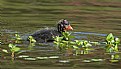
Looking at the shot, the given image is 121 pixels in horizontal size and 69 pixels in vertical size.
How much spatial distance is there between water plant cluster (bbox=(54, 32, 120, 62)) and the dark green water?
0.71ft

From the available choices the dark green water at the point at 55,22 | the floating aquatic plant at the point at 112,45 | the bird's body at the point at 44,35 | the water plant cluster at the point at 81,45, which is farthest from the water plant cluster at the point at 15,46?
the floating aquatic plant at the point at 112,45

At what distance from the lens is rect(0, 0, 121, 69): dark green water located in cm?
1098

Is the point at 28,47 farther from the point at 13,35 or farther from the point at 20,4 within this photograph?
the point at 20,4

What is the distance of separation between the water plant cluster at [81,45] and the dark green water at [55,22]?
0.22 metres

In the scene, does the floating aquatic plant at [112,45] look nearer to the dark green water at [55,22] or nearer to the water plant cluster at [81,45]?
the water plant cluster at [81,45]

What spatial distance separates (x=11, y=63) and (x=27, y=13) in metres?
9.31

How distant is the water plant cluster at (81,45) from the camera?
40.5ft

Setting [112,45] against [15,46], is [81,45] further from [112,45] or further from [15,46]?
[15,46]

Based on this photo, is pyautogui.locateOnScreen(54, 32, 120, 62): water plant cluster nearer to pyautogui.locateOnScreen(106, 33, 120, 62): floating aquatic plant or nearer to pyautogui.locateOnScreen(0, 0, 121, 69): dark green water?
pyautogui.locateOnScreen(106, 33, 120, 62): floating aquatic plant

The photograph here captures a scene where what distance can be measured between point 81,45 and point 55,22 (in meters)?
4.95

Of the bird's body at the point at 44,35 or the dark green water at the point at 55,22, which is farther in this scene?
the bird's body at the point at 44,35

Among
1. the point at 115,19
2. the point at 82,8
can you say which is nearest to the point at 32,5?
the point at 82,8

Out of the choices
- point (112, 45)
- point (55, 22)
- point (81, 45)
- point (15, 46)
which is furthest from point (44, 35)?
point (55, 22)

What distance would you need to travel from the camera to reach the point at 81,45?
12.9 metres
